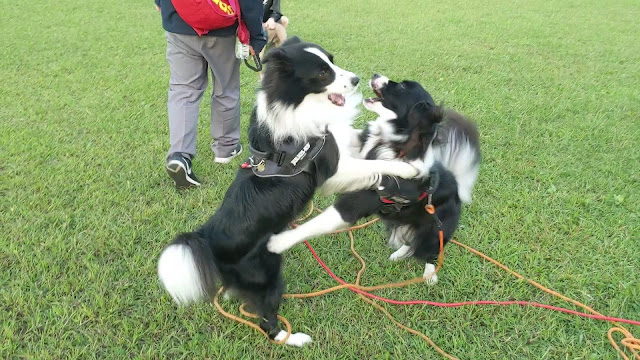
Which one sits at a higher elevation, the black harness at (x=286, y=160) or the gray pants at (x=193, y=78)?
the black harness at (x=286, y=160)

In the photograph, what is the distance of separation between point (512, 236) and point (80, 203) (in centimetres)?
333

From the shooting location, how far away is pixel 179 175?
3.37 m

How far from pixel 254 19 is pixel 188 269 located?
6.61ft

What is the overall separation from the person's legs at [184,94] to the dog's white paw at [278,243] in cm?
163

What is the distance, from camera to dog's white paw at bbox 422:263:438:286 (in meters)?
2.71

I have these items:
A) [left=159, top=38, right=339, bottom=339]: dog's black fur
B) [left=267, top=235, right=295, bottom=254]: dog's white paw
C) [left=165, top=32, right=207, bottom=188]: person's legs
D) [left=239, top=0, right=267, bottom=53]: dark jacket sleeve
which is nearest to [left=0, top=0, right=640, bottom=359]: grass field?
[left=165, top=32, right=207, bottom=188]: person's legs

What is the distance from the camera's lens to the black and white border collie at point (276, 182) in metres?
2.05

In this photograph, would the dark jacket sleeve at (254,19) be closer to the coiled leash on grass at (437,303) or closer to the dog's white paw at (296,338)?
the coiled leash on grass at (437,303)

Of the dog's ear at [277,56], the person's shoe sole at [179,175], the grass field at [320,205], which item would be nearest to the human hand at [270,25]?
the grass field at [320,205]

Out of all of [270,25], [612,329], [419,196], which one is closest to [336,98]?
[419,196]

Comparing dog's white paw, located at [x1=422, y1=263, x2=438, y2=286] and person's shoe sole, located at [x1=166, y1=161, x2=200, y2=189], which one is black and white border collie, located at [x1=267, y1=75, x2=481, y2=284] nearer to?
dog's white paw, located at [x1=422, y1=263, x2=438, y2=286]

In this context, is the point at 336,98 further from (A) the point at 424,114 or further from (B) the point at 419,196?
(B) the point at 419,196

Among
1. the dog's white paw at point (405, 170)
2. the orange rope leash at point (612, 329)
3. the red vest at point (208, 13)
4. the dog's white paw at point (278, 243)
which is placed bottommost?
the orange rope leash at point (612, 329)

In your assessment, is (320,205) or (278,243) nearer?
(278,243)
